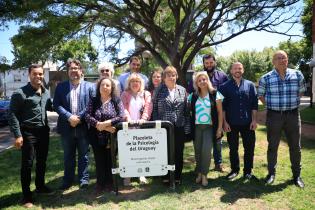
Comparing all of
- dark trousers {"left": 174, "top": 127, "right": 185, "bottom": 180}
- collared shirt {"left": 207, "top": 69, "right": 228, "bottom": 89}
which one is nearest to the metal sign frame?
dark trousers {"left": 174, "top": 127, "right": 185, "bottom": 180}

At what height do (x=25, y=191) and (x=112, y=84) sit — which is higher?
(x=112, y=84)

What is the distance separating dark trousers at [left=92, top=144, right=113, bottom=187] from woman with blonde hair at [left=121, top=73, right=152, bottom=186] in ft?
2.23

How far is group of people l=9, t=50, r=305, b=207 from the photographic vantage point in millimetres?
5418

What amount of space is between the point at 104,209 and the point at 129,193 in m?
0.72

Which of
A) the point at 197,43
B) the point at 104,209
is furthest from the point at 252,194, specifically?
the point at 197,43

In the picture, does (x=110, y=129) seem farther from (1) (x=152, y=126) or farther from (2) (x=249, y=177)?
(2) (x=249, y=177)

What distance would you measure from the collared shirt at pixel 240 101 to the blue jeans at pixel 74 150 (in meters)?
2.50

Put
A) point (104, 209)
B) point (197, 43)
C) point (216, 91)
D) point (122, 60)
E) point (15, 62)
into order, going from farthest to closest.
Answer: point (122, 60), point (197, 43), point (15, 62), point (216, 91), point (104, 209)

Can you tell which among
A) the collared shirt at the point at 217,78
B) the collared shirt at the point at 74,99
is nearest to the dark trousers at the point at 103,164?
the collared shirt at the point at 74,99

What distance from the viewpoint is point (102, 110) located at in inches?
213

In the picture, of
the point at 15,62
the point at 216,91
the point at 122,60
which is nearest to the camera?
the point at 216,91

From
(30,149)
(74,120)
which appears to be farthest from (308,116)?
(30,149)

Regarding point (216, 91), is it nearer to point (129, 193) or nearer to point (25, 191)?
point (129, 193)

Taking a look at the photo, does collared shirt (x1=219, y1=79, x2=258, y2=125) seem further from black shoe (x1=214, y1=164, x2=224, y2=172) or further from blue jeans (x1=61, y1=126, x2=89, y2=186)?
blue jeans (x1=61, y1=126, x2=89, y2=186)
